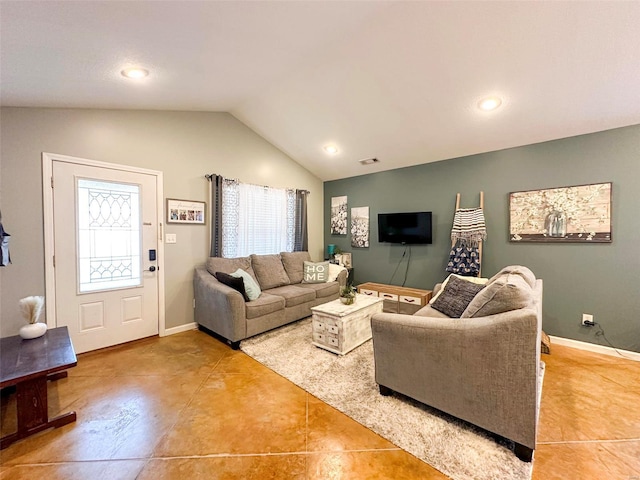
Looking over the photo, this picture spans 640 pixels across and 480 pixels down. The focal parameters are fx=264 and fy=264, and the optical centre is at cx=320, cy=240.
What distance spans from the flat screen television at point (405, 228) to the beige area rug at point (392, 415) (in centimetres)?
188

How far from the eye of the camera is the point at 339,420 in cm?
180

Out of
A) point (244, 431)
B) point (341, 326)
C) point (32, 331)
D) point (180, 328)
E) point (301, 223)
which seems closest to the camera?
point (244, 431)

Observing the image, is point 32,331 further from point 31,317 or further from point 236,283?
point 236,283

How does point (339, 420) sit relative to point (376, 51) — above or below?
below

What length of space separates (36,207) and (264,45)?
2.60 meters

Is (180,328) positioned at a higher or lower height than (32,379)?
lower

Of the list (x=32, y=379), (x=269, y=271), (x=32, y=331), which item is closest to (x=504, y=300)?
(x=32, y=379)

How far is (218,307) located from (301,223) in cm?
231

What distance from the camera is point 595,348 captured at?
9.42ft

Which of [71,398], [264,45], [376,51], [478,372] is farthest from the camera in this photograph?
[376,51]

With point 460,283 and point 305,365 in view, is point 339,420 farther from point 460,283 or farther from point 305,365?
Answer: point 460,283

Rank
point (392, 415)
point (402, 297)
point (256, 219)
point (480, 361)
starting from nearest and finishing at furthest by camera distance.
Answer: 1. point (480, 361)
2. point (392, 415)
3. point (402, 297)
4. point (256, 219)

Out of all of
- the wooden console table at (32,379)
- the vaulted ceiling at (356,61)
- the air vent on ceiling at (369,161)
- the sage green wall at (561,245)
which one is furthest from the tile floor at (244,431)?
the air vent on ceiling at (369,161)

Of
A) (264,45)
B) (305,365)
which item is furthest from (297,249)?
(264,45)
